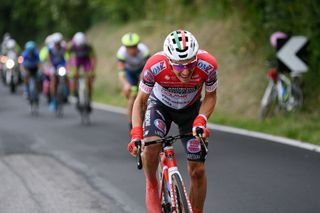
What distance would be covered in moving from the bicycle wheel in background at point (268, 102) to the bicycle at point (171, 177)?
8560 millimetres

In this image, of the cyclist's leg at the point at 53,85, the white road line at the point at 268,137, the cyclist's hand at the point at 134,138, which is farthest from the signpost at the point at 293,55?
the cyclist's hand at the point at 134,138

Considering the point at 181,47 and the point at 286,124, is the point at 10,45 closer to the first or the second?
the point at 286,124

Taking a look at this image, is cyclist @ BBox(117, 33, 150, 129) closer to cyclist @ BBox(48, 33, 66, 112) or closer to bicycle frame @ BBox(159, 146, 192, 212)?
bicycle frame @ BBox(159, 146, 192, 212)

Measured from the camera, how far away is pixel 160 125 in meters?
6.83

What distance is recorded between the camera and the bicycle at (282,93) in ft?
49.0

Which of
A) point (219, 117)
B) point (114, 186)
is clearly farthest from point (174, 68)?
point (219, 117)

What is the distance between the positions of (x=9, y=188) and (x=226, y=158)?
123 inches

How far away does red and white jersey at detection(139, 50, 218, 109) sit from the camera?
6.70 meters

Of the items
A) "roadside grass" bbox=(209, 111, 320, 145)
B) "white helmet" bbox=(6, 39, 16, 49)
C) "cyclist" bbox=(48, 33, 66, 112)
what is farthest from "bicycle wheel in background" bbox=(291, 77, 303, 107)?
"white helmet" bbox=(6, 39, 16, 49)

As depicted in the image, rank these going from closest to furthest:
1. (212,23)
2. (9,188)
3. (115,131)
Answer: (9,188)
(115,131)
(212,23)

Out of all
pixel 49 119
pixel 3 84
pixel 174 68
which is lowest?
pixel 3 84

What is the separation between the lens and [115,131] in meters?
14.6

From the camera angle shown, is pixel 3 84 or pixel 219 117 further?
pixel 3 84

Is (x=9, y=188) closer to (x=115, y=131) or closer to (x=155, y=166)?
(x=155, y=166)
